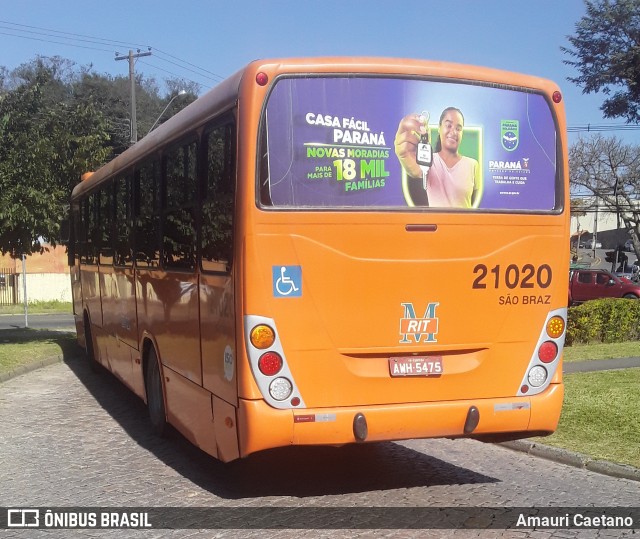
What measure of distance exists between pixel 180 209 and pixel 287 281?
191 cm

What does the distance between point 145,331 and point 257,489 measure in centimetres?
281

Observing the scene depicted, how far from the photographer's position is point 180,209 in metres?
7.39

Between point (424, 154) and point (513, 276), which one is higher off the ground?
point (424, 154)

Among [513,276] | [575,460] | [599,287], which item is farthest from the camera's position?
[599,287]

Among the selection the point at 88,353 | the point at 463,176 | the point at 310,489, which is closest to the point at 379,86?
the point at 463,176

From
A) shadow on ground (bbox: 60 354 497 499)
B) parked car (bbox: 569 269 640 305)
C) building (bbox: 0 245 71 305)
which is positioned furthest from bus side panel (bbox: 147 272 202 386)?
building (bbox: 0 245 71 305)

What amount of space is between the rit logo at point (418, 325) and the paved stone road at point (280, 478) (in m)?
1.28

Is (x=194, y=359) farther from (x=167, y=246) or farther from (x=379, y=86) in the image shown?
(x=379, y=86)

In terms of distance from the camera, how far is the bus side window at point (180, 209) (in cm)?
702

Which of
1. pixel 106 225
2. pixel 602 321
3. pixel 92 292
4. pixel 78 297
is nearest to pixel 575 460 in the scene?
pixel 106 225

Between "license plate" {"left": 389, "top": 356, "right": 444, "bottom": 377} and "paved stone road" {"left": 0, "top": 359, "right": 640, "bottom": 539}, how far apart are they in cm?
103

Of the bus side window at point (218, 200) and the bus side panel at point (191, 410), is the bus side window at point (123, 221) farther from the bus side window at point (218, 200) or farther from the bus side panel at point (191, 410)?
the bus side window at point (218, 200)

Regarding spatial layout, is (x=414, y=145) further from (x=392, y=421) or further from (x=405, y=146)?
(x=392, y=421)

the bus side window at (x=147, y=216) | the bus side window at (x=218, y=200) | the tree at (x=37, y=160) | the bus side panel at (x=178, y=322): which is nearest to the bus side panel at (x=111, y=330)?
the bus side window at (x=147, y=216)
